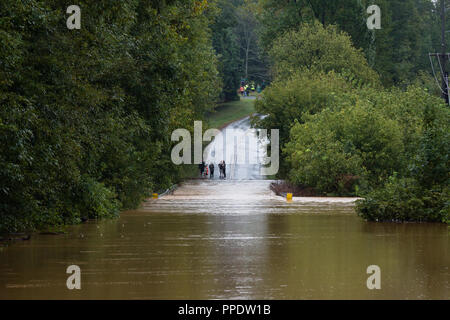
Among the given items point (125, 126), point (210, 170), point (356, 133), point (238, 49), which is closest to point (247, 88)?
point (238, 49)

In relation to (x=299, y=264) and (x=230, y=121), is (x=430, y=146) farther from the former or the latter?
(x=230, y=121)

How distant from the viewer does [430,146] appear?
23.7m

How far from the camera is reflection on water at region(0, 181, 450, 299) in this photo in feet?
40.4

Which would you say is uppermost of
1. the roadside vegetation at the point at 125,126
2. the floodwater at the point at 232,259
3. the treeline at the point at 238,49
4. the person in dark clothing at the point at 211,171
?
the treeline at the point at 238,49

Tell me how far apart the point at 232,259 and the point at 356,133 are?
2649cm

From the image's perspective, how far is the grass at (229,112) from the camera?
364 feet

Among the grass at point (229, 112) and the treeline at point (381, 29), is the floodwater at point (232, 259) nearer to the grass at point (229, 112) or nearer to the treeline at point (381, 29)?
the treeline at point (381, 29)

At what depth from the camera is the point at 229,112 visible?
392 feet

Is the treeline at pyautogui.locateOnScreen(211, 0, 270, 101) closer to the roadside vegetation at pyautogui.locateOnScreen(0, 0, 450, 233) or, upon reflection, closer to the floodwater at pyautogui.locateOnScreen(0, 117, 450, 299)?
the roadside vegetation at pyautogui.locateOnScreen(0, 0, 450, 233)

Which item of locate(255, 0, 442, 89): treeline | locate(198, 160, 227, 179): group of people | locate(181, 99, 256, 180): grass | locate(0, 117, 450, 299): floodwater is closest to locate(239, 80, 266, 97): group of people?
locate(181, 99, 256, 180): grass

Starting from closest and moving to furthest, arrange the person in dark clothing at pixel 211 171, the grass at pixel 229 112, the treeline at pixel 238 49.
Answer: the person in dark clothing at pixel 211 171, the treeline at pixel 238 49, the grass at pixel 229 112

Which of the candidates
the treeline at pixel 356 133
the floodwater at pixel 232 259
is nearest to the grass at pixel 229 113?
the treeline at pixel 356 133

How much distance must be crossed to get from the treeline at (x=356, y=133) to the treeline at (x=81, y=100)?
25.1ft

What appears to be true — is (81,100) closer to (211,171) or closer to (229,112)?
(211,171)
